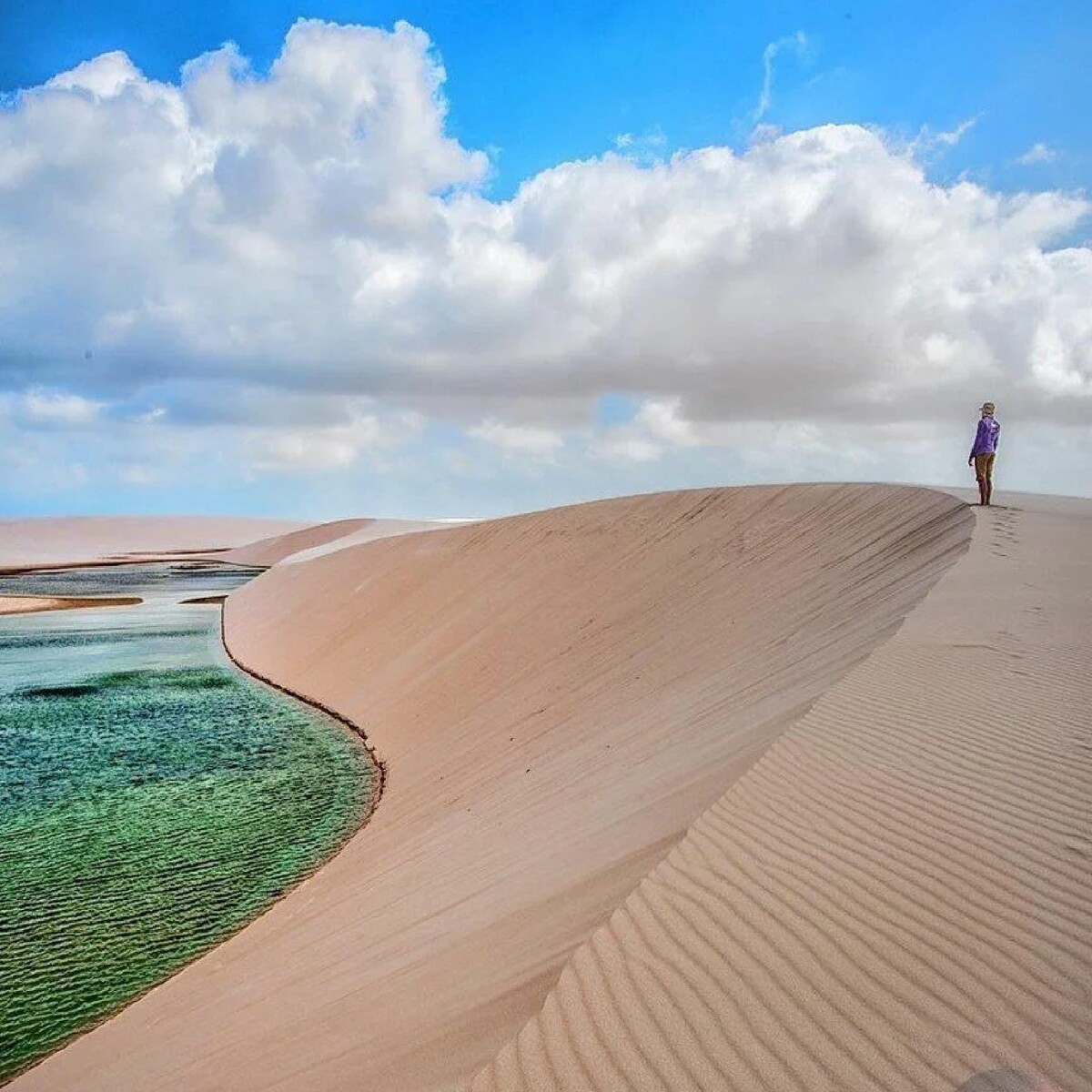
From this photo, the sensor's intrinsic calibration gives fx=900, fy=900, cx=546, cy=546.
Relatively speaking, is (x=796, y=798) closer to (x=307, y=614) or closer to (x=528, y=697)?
(x=528, y=697)

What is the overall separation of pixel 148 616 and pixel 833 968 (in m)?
32.8

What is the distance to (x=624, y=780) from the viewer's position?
6.68 meters

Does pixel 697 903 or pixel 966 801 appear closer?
pixel 697 903

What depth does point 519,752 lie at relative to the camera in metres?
9.67

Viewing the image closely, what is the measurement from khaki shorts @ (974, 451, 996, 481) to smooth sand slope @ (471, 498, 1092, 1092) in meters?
8.46

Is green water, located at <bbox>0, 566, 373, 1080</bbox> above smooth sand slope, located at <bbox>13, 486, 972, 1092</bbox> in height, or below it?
below

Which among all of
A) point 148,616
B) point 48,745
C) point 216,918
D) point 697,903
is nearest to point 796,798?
point 697,903

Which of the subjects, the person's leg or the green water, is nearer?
the green water

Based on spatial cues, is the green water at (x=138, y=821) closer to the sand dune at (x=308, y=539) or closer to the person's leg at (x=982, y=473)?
the person's leg at (x=982, y=473)

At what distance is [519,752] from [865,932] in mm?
6811

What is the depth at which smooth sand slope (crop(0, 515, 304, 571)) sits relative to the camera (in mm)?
106688

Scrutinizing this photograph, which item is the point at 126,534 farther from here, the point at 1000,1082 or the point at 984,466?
the point at 1000,1082

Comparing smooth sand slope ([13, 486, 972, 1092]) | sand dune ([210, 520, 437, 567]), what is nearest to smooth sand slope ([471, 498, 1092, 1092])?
smooth sand slope ([13, 486, 972, 1092])

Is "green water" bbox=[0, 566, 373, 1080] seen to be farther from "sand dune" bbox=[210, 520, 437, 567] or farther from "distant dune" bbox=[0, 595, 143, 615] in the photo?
"sand dune" bbox=[210, 520, 437, 567]
